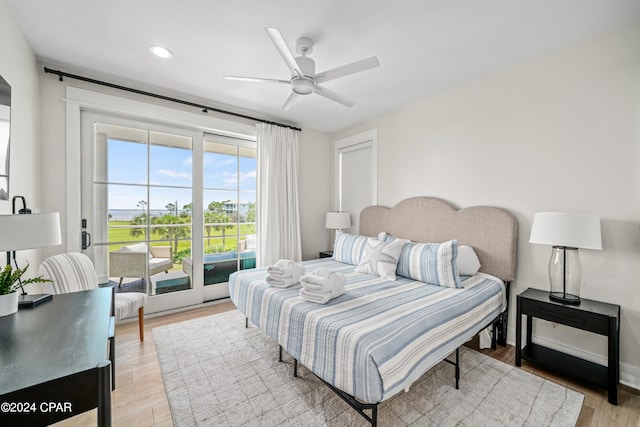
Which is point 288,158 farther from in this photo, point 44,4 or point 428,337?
point 428,337

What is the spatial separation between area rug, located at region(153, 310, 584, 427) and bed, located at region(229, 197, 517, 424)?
19 centimetres

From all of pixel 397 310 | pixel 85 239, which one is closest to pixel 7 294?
pixel 85 239

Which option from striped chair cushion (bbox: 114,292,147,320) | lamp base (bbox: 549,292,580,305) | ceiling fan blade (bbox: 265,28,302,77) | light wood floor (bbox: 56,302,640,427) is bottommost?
A: light wood floor (bbox: 56,302,640,427)

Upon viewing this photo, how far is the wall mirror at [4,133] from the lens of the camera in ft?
5.55

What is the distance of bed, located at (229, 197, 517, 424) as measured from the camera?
56.8 inches

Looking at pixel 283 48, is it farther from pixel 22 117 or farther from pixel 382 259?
pixel 22 117

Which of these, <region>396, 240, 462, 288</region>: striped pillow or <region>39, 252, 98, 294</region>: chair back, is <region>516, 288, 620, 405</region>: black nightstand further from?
<region>39, 252, 98, 294</region>: chair back

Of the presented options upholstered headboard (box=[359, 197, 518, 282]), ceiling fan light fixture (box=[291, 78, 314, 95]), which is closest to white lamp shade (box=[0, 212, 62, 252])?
ceiling fan light fixture (box=[291, 78, 314, 95])

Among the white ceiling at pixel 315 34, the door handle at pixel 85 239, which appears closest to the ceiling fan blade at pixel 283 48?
the white ceiling at pixel 315 34

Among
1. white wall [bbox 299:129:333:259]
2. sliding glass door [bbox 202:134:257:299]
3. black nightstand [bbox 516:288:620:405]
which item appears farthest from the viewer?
white wall [bbox 299:129:333:259]

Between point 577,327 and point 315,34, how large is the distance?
2.82m

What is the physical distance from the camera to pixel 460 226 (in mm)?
2857

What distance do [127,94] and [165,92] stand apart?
0.37 meters

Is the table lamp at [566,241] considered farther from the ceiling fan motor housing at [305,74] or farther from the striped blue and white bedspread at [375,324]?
the ceiling fan motor housing at [305,74]
